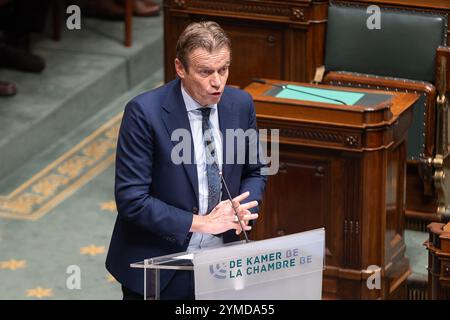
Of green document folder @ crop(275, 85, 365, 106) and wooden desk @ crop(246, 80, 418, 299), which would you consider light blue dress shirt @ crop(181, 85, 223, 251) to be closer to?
wooden desk @ crop(246, 80, 418, 299)

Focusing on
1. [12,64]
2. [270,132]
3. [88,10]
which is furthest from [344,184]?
[88,10]

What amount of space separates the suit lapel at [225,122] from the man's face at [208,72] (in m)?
0.11

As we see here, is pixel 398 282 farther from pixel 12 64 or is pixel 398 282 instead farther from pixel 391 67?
pixel 12 64

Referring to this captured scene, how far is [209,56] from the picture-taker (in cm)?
325

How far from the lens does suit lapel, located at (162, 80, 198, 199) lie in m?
3.36

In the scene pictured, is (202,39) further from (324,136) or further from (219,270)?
(324,136)

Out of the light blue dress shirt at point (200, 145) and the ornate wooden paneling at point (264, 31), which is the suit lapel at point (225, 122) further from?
the ornate wooden paneling at point (264, 31)

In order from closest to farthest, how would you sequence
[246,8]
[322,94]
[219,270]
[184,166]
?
[219,270] < [184,166] < [322,94] < [246,8]

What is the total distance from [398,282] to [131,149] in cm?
225

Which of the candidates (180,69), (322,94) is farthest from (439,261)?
(180,69)

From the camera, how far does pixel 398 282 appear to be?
527cm

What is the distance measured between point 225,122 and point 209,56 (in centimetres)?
24

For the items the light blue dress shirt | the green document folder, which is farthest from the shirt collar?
the green document folder

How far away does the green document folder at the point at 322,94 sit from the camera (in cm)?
508
